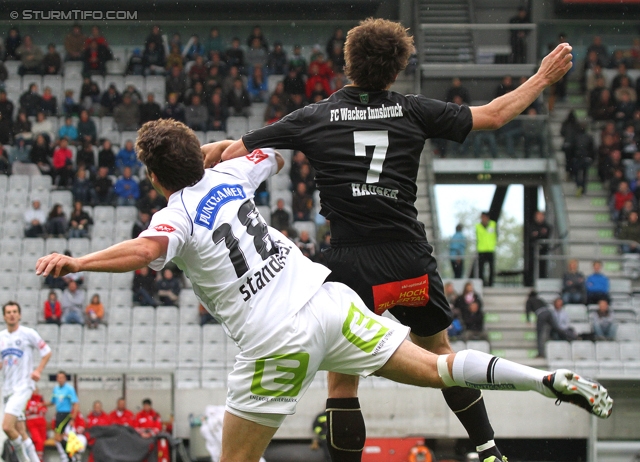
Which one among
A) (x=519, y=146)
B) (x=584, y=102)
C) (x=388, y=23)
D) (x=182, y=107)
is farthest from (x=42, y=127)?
(x=388, y=23)

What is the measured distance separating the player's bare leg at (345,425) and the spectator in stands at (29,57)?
58.7ft

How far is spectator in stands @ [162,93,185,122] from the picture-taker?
19672 millimetres

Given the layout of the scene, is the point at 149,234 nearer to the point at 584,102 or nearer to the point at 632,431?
the point at 632,431

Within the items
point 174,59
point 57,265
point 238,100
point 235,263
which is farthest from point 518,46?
point 57,265

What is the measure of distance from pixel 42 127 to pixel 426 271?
16330 mm

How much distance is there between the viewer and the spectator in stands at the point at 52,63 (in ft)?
69.2

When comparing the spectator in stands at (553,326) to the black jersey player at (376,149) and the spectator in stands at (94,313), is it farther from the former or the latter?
the black jersey player at (376,149)

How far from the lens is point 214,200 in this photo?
4395mm

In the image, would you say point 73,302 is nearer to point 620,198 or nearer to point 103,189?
point 103,189

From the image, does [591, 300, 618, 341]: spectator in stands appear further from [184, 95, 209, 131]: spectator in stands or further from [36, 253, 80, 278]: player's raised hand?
[36, 253, 80, 278]: player's raised hand

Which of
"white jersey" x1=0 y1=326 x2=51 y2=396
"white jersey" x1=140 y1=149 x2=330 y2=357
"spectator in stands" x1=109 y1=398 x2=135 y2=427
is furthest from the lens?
"spectator in stands" x1=109 y1=398 x2=135 y2=427

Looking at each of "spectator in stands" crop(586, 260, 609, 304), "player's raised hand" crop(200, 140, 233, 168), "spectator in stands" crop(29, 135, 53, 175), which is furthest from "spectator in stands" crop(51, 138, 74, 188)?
"player's raised hand" crop(200, 140, 233, 168)

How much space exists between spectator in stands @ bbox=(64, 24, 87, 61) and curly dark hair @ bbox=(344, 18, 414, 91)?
1783 cm

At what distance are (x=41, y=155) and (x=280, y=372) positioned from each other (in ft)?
52.1
